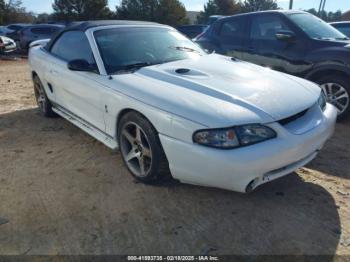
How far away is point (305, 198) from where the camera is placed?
3.17 metres

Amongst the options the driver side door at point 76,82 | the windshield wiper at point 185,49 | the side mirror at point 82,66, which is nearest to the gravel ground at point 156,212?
the driver side door at point 76,82

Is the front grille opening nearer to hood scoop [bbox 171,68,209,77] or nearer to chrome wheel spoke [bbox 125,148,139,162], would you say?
hood scoop [bbox 171,68,209,77]

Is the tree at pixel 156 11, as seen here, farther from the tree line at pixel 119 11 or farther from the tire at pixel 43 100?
the tire at pixel 43 100

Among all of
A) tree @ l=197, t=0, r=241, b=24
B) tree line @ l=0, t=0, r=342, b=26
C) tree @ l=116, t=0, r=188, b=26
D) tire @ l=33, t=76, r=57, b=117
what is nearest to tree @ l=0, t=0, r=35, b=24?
tree line @ l=0, t=0, r=342, b=26

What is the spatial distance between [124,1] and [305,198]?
45961 mm

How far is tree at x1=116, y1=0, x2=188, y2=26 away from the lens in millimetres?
43250

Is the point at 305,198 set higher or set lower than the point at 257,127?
lower

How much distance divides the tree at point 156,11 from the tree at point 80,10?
2.46 metres

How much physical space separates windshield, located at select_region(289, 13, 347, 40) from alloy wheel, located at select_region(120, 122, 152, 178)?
140 inches

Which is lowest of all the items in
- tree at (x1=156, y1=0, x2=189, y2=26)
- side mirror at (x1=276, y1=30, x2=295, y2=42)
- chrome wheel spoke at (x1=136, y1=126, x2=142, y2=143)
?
tree at (x1=156, y1=0, x2=189, y2=26)

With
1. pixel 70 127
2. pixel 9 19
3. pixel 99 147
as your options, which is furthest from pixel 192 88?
pixel 9 19

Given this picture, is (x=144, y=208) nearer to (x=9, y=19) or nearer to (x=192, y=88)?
(x=192, y=88)

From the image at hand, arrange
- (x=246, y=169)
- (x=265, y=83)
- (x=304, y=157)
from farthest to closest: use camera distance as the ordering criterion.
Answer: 1. (x=265, y=83)
2. (x=304, y=157)
3. (x=246, y=169)

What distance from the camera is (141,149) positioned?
342 centimetres
